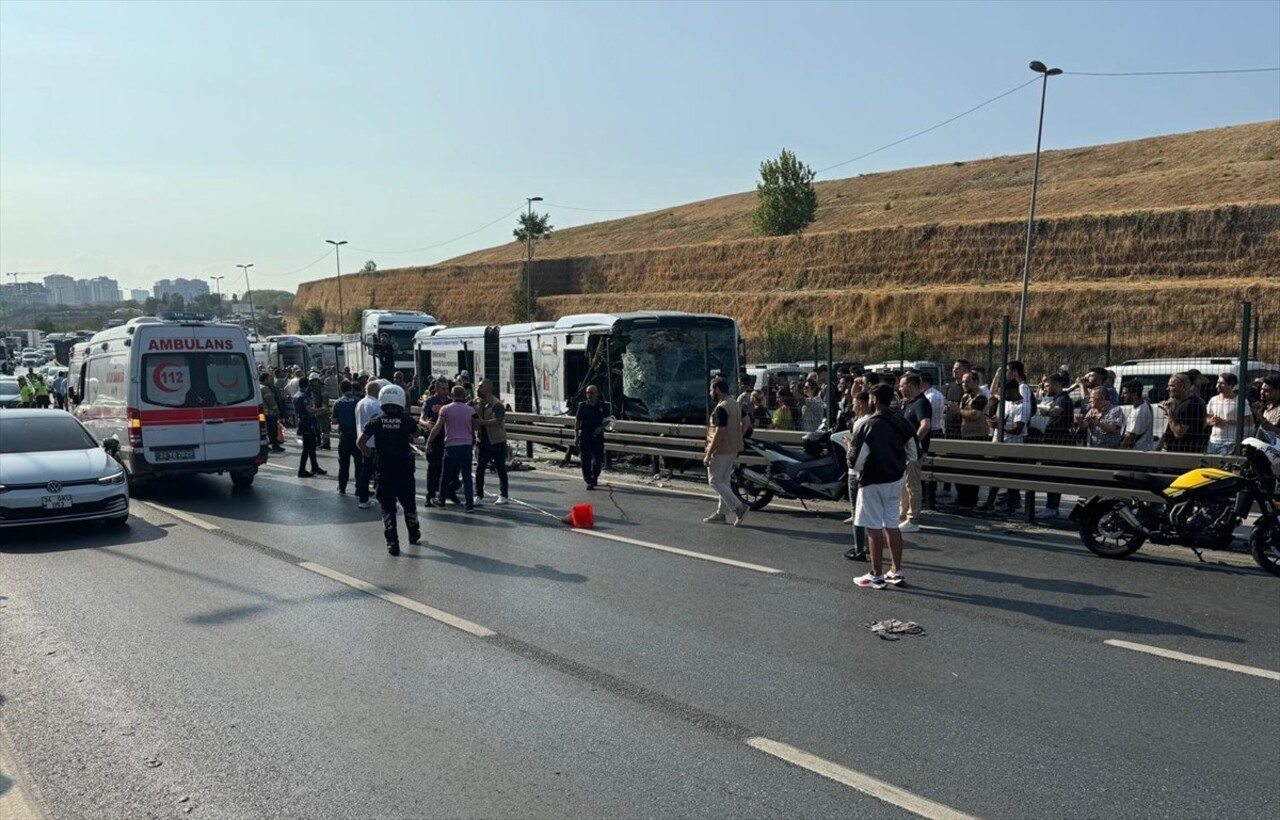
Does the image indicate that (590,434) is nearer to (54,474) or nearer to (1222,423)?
(54,474)

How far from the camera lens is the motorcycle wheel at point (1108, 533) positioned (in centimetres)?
1001

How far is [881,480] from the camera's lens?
29.6ft

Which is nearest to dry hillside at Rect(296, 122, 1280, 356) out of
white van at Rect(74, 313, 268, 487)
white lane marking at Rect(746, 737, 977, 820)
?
white van at Rect(74, 313, 268, 487)

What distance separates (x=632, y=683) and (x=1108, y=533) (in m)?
5.96

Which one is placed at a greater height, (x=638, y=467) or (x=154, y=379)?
(x=154, y=379)

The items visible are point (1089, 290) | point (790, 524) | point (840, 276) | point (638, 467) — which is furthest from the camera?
point (840, 276)

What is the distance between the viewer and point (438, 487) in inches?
583

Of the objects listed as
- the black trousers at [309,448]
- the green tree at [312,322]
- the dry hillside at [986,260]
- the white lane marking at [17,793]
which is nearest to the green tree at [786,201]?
the dry hillside at [986,260]

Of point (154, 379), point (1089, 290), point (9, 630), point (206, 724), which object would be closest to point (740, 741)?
point (206, 724)

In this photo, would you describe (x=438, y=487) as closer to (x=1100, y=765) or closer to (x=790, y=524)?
(x=790, y=524)

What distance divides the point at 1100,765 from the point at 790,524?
7481 mm

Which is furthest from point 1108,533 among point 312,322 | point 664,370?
point 312,322

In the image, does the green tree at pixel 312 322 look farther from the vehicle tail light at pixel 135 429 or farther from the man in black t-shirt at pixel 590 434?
the man in black t-shirt at pixel 590 434

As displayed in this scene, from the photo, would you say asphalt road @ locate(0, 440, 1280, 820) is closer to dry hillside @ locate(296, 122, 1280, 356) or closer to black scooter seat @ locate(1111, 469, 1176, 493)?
black scooter seat @ locate(1111, 469, 1176, 493)
